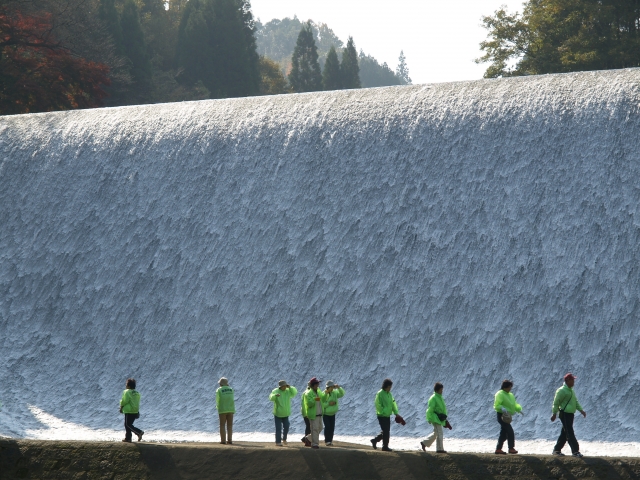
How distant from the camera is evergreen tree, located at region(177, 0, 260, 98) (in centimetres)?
4759

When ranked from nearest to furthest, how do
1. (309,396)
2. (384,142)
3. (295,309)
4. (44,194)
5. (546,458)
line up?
(546,458)
(309,396)
(295,309)
(384,142)
(44,194)

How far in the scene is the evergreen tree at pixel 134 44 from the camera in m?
41.9

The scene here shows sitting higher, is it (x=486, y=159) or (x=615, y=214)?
(x=486, y=159)

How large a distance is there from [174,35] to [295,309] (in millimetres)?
37367

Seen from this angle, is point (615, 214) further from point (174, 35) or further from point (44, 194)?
point (174, 35)

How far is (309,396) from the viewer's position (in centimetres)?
1141

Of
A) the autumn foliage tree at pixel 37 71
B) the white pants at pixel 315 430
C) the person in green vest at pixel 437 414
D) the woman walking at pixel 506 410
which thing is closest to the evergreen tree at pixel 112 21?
the autumn foliage tree at pixel 37 71

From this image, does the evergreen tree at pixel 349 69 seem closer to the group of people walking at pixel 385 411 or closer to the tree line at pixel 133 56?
the tree line at pixel 133 56

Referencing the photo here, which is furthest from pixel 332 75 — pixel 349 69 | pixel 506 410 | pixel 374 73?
pixel 374 73

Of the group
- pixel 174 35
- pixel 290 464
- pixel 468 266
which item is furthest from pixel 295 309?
pixel 174 35

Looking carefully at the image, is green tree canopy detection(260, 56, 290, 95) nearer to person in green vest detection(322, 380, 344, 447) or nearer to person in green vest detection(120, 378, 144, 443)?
person in green vest detection(120, 378, 144, 443)

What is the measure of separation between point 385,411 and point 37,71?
26.1 m

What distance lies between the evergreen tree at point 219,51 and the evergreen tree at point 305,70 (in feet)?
18.9

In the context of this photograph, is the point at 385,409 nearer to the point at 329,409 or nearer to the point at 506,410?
the point at 329,409
